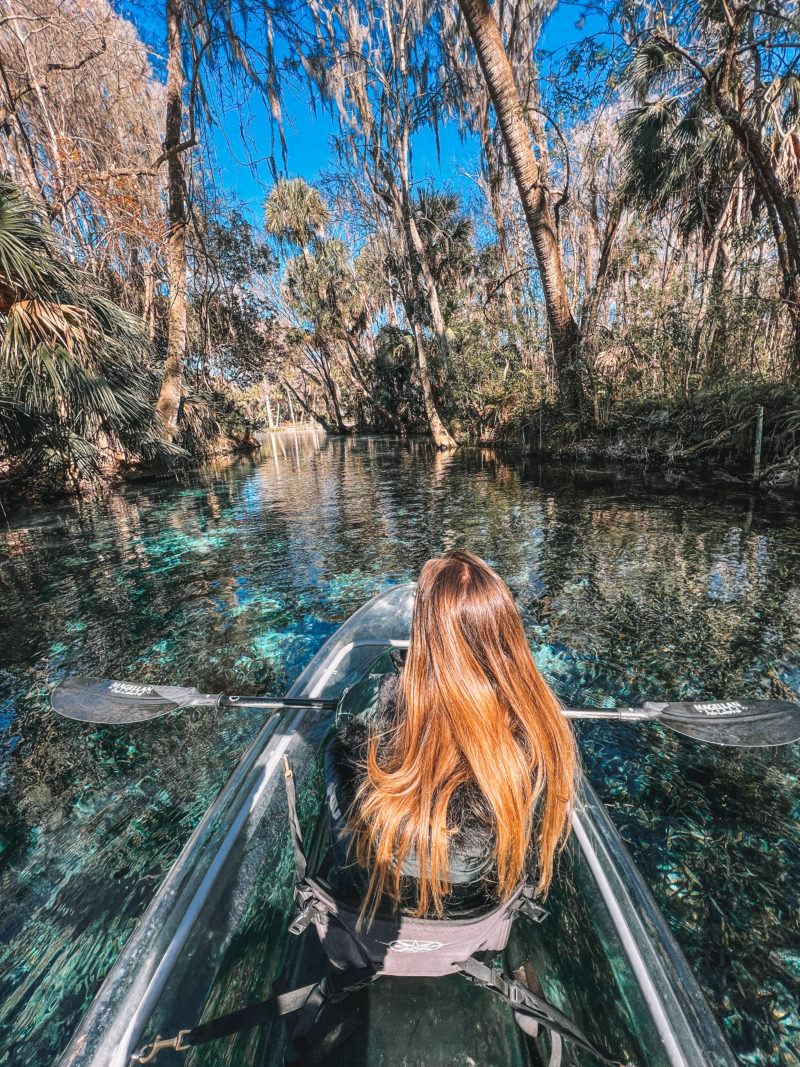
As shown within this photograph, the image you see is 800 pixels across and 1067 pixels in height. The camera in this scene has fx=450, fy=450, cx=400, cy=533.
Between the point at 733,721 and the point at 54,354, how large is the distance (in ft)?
27.4

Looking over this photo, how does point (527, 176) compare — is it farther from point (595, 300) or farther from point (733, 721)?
point (733, 721)

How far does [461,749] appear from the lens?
1073 millimetres

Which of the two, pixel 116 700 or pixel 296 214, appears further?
pixel 296 214

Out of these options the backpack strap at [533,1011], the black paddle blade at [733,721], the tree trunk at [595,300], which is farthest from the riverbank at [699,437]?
the backpack strap at [533,1011]

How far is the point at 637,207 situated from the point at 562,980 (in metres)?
14.2

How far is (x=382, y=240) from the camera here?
2080cm

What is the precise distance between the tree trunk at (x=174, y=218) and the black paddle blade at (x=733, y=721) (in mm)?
12341

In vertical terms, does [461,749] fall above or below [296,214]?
below

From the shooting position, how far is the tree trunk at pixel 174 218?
10.0 meters

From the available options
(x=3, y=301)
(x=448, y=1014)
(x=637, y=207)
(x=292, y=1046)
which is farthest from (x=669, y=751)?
(x=637, y=207)

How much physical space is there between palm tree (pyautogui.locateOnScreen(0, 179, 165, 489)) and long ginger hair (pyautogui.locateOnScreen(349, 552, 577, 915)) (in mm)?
7406

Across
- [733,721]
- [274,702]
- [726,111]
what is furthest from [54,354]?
[726,111]

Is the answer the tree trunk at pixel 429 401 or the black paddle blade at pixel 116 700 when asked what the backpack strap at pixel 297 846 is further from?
the tree trunk at pixel 429 401

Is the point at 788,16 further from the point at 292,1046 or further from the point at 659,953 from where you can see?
the point at 292,1046
